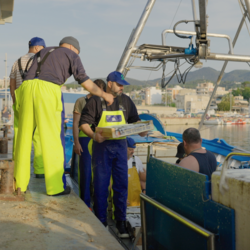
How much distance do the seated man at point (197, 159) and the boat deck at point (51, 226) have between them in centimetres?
103

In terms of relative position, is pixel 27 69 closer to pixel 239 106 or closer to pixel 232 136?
pixel 232 136

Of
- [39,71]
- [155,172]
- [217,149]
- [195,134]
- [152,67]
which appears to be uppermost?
[152,67]

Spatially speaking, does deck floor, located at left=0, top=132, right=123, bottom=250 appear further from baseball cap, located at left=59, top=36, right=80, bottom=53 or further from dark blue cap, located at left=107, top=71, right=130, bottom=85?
baseball cap, located at left=59, top=36, right=80, bottom=53

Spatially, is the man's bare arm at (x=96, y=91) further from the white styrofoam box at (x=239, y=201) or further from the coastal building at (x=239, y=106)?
the coastal building at (x=239, y=106)

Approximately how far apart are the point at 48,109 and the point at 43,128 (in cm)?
21

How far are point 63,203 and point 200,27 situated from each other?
160 inches

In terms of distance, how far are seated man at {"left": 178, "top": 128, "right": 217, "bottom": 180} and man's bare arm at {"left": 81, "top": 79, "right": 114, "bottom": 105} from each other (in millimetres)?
981

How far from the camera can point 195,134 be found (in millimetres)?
3641

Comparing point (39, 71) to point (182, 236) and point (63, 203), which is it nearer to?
point (63, 203)

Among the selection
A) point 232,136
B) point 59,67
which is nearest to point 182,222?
point 59,67

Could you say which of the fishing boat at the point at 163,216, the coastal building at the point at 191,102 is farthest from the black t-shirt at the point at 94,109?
the coastal building at the point at 191,102

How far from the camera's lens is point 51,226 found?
2.83 meters

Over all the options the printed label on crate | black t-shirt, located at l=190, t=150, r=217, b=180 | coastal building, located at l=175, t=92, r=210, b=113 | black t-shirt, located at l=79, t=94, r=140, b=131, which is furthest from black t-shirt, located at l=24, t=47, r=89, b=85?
coastal building, located at l=175, t=92, r=210, b=113

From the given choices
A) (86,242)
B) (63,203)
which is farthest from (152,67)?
(86,242)
